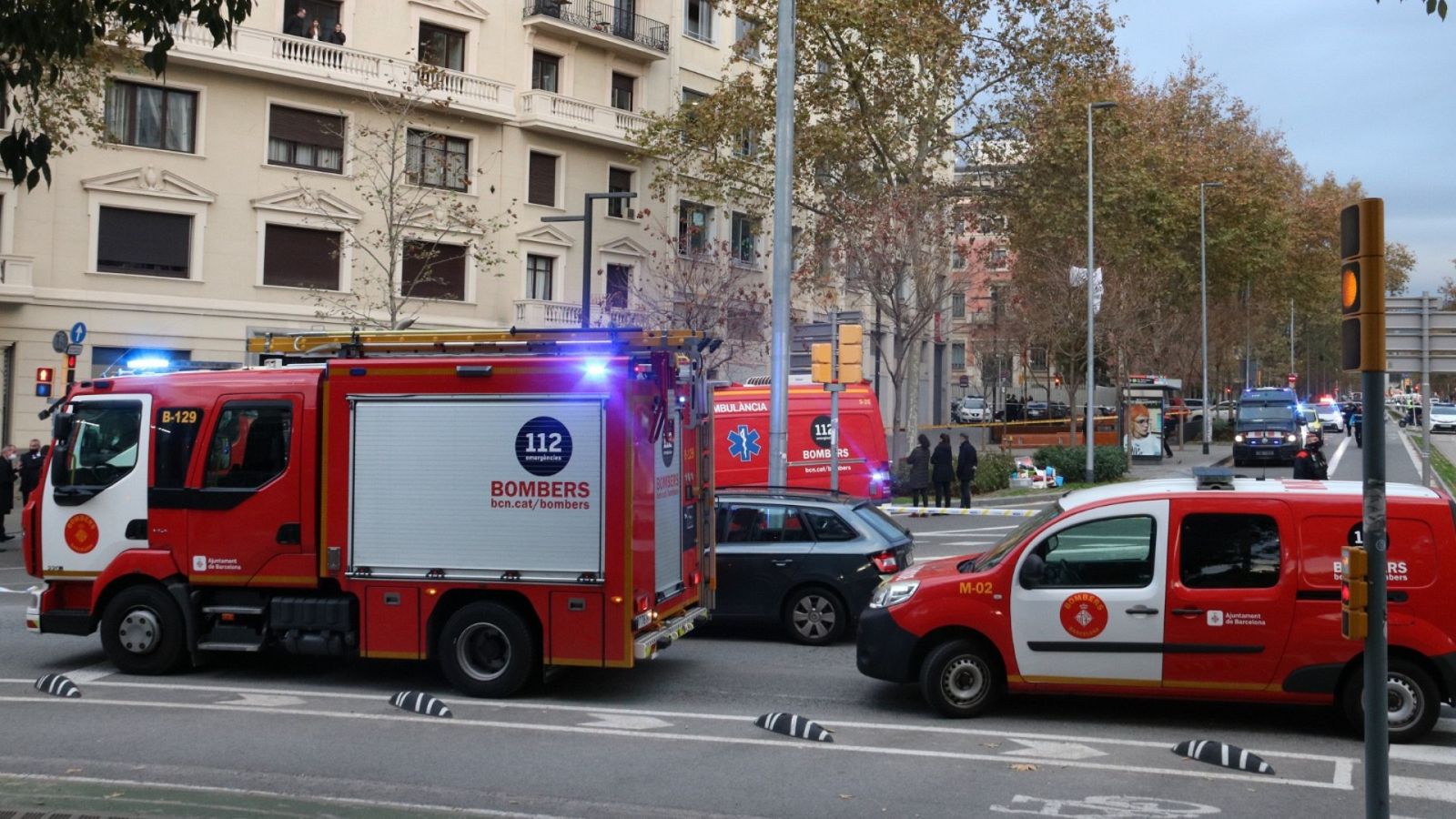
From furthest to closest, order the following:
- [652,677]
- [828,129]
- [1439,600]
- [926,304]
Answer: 1. [828,129]
2. [926,304]
3. [652,677]
4. [1439,600]

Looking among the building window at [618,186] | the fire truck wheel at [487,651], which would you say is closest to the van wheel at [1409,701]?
the fire truck wheel at [487,651]

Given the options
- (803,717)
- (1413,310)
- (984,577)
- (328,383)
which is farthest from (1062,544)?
(328,383)

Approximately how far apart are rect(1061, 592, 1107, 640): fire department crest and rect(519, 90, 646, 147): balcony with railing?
3032 centimetres

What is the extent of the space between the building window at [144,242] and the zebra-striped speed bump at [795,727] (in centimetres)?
2617

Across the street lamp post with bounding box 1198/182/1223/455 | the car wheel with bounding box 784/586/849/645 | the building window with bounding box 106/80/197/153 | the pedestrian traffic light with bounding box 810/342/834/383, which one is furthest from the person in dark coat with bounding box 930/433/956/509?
the street lamp post with bounding box 1198/182/1223/455

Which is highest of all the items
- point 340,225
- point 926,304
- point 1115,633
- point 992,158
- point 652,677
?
point 992,158

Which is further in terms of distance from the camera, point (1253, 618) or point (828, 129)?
point (828, 129)

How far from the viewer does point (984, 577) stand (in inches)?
348

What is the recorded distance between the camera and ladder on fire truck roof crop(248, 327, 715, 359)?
31.9 ft

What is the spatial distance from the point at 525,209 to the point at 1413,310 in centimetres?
2909

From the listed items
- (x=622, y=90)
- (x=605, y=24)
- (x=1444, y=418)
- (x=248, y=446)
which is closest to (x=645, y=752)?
(x=248, y=446)

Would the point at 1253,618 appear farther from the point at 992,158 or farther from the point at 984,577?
the point at 992,158

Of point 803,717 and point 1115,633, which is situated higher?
point 1115,633

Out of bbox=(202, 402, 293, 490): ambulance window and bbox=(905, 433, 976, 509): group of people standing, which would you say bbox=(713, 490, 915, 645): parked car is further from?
bbox=(905, 433, 976, 509): group of people standing
